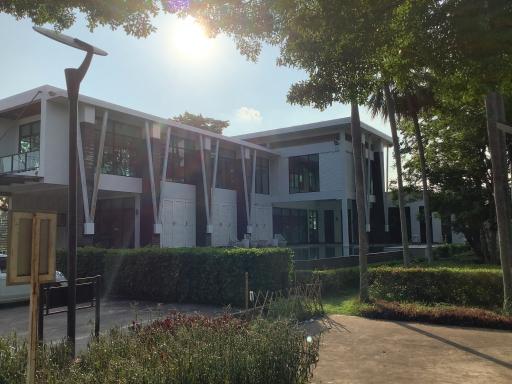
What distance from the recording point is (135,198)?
26047 millimetres

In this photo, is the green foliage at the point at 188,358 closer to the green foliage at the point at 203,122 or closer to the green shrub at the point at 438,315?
the green shrub at the point at 438,315

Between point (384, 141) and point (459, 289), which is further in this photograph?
point (384, 141)

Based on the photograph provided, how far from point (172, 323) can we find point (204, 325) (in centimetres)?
64

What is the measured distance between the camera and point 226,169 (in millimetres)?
32312

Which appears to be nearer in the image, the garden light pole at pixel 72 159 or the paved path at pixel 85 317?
the garden light pole at pixel 72 159

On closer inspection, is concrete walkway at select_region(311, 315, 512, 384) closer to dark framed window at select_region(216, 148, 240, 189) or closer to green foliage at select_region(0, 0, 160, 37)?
green foliage at select_region(0, 0, 160, 37)

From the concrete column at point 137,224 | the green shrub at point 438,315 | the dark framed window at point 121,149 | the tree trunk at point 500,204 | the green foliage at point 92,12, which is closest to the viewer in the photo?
the green foliage at point 92,12

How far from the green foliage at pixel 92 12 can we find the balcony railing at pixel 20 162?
14352mm

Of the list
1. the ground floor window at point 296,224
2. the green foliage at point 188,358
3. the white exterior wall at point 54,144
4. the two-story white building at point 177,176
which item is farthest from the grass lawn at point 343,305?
the ground floor window at point 296,224

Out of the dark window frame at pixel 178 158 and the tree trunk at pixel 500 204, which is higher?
the dark window frame at pixel 178 158

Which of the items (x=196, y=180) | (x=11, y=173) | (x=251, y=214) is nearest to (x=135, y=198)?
(x=196, y=180)

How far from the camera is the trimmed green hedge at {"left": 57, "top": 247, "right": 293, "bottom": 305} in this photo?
41.4ft

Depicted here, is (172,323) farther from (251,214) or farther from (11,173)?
(251,214)

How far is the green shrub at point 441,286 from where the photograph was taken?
1142 centimetres
